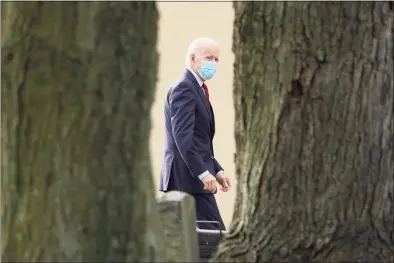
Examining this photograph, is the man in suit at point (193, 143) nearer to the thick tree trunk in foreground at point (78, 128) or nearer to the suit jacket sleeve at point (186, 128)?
the suit jacket sleeve at point (186, 128)

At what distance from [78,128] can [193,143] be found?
299 cm

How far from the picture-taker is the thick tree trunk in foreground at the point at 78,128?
9.75ft

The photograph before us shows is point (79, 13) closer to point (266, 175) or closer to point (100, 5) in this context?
point (100, 5)

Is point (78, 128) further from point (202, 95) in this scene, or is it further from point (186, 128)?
point (202, 95)

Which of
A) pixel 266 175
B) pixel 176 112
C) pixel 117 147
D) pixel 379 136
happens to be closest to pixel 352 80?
Result: pixel 379 136

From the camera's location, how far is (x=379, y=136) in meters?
3.84

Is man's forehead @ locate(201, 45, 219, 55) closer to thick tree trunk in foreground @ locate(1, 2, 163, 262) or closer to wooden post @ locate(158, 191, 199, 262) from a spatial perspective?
wooden post @ locate(158, 191, 199, 262)

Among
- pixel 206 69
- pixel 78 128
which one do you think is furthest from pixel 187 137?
pixel 78 128

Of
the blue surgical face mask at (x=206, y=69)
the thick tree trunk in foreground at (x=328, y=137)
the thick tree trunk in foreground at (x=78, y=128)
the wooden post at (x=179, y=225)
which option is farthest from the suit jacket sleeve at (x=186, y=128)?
the thick tree trunk in foreground at (x=78, y=128)

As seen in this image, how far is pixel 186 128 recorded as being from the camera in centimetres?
588

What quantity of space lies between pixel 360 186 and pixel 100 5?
A: 1.37 meters

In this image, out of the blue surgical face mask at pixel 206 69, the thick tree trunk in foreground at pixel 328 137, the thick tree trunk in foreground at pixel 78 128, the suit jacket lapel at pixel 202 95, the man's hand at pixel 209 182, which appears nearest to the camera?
the thick tree trunk in foreground at pixel 78 128

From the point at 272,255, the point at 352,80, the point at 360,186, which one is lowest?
the point at 272,255

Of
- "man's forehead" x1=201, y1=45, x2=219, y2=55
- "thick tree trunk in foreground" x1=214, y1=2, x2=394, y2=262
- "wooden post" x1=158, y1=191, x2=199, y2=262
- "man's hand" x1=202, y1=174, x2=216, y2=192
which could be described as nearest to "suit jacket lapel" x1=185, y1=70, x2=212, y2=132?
"man's forehead" x1=201, y1=45, x2=219, y2=55
